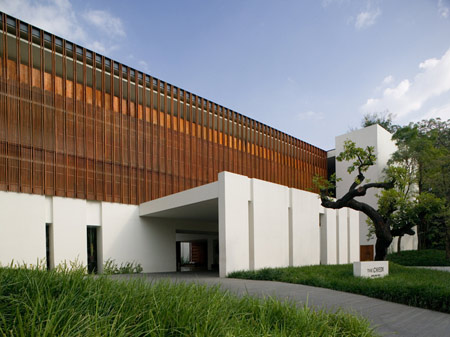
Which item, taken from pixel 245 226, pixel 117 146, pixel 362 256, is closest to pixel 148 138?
pixel 117 146

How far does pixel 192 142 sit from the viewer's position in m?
24.0

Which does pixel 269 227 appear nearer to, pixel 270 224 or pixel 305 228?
pixel 270 224

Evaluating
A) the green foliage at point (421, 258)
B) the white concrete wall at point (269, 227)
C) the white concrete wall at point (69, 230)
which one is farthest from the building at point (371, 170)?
the white concrete wall at point (69, 230)

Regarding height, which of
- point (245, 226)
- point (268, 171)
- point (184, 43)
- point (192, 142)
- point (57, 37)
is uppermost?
point (57, 37)

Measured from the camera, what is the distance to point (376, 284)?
1167 centimetres

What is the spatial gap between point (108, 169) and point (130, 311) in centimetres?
1654

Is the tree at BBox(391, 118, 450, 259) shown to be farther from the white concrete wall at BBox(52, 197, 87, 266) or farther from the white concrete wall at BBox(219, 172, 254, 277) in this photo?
the white concrete wall at BBox(52, 197, 87, 266)

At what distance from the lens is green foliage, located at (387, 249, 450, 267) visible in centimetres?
2622

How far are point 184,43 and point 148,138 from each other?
9.18m

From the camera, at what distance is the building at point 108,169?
16250 millimetres

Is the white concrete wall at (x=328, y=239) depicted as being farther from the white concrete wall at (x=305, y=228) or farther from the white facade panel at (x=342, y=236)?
the white concrete wall at (x=305, y=228)

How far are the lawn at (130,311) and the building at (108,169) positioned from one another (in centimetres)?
1027

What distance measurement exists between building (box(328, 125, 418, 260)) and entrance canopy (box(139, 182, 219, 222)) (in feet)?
55.2

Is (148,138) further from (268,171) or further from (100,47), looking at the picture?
(268,171)
